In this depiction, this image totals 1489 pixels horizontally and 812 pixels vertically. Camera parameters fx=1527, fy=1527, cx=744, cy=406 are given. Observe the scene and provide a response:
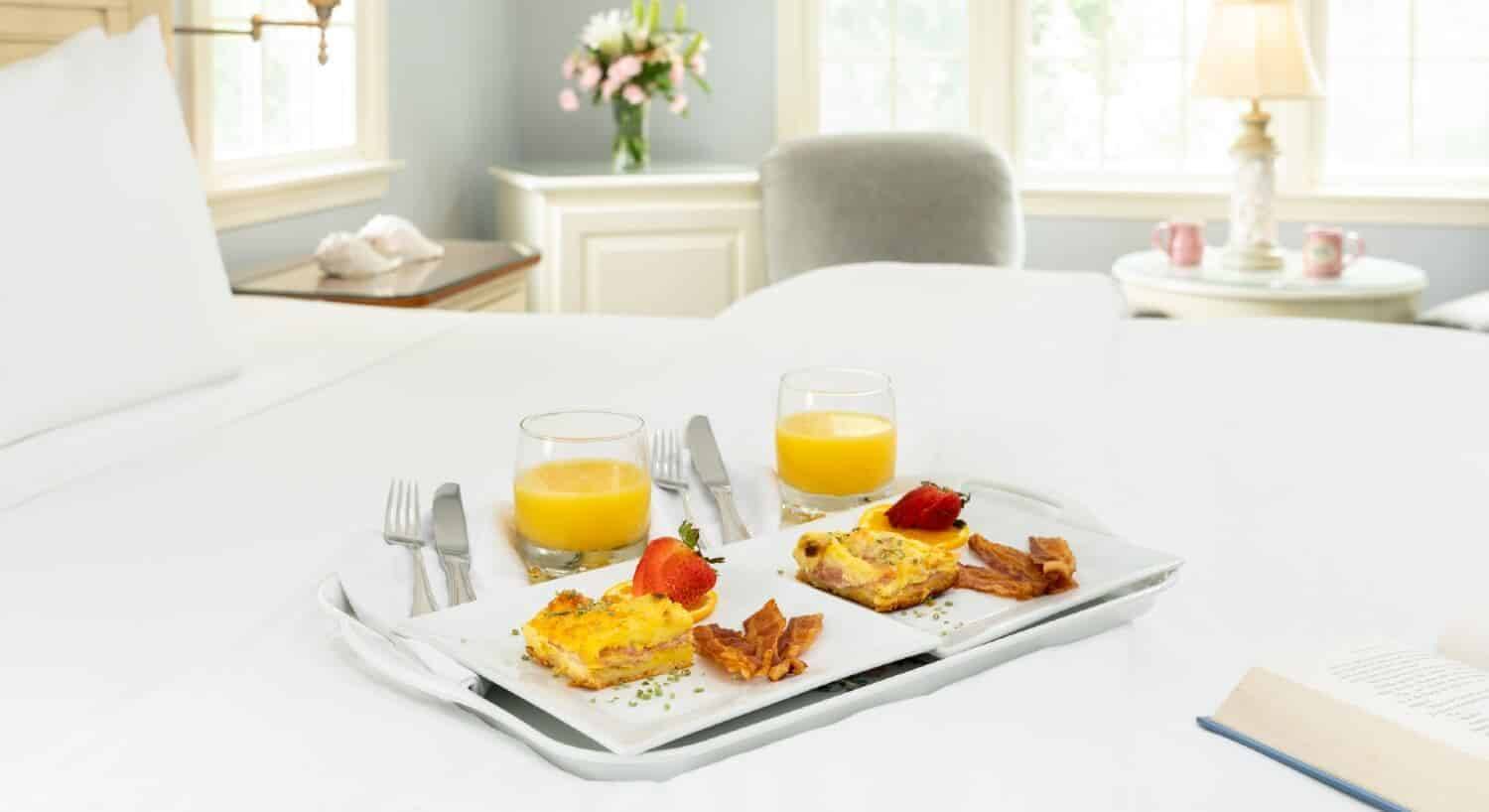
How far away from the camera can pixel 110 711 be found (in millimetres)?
861

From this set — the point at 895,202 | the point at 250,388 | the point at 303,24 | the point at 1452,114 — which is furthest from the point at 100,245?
the point at 1452,114

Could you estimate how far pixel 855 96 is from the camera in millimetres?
4875

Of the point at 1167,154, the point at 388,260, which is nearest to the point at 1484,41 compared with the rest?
the point at 1167,154

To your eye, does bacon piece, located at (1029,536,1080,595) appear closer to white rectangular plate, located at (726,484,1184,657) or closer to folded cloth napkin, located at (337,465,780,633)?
white rectangular plate, located at (726,484,1184,657)

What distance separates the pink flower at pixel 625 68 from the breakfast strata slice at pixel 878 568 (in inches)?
131

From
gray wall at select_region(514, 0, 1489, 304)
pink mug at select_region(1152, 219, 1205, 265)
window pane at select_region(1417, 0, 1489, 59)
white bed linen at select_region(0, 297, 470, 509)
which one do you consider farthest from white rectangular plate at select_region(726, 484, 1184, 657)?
window pane at select_region(1417, 0, 1489, 59)

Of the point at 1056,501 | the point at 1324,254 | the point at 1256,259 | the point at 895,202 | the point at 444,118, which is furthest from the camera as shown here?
the point at 444,118

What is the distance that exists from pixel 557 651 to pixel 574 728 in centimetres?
5

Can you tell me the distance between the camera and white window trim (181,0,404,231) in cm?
290

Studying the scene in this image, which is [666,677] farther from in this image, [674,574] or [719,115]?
[719,115]

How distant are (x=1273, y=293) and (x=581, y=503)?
104 inches

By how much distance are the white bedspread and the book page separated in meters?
0.06

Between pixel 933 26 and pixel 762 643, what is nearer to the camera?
pixel 762 643

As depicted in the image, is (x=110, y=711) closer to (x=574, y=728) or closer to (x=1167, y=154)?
(x=574, y=728)
